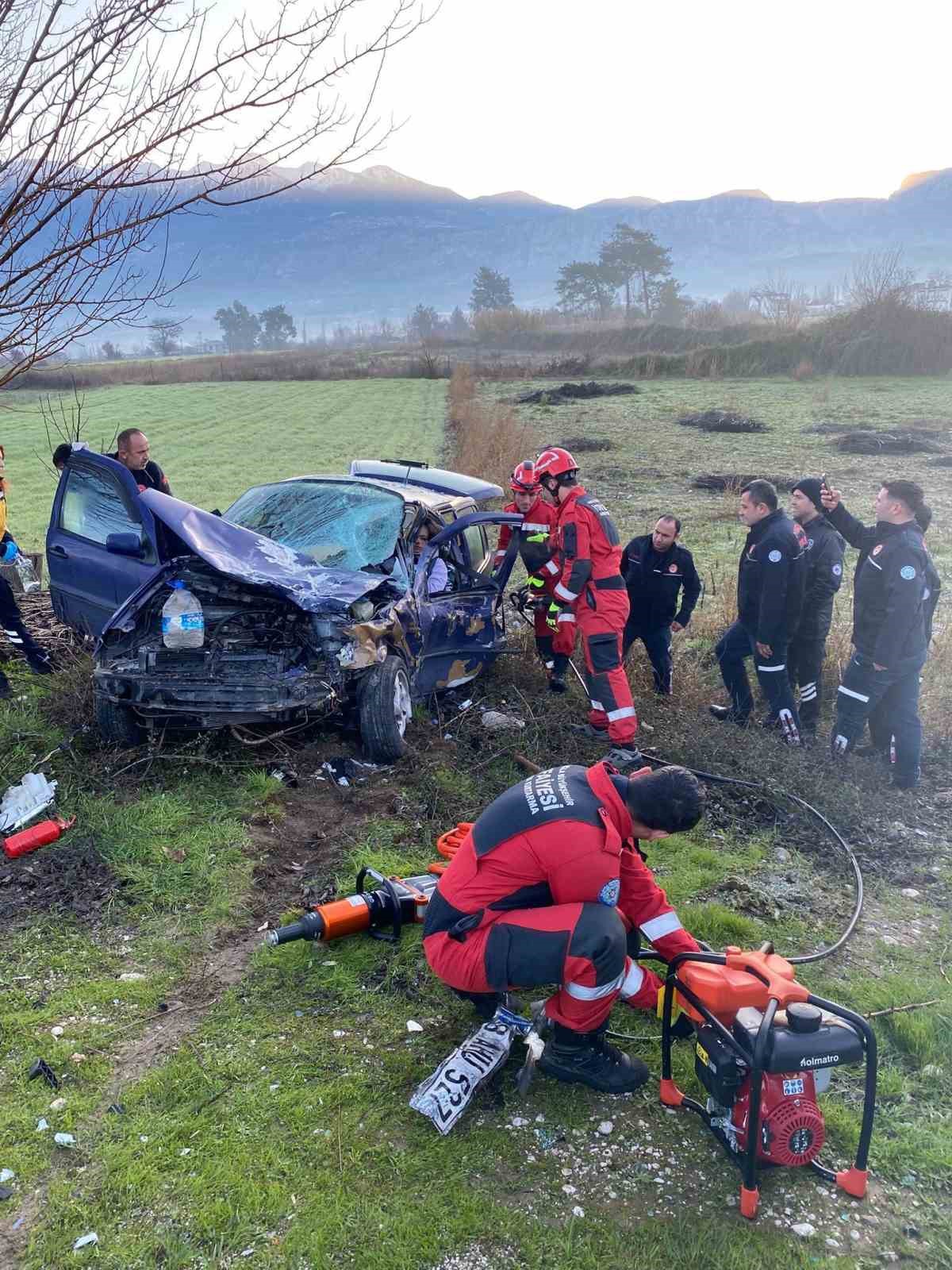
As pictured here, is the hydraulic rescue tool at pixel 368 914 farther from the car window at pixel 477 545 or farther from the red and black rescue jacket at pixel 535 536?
the car window at pixel 477 545

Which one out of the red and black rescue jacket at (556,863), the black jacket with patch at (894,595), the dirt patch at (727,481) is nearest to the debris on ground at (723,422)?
the dirt patch at (727,481)

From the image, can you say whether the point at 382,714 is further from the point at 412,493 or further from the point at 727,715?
the point at 727,715

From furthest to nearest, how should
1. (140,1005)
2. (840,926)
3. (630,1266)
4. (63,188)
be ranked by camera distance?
(840,926)
(140,1005)
(63,188)
(630,1266)

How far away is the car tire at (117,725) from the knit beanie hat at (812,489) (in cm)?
449

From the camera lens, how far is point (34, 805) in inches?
188

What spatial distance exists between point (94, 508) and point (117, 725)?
189 cm

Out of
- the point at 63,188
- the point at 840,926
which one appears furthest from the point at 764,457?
the point at 63,188

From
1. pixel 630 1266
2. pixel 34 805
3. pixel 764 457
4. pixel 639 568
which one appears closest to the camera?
pixel 630 1266

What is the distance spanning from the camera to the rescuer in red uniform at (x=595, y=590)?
5.77 meters

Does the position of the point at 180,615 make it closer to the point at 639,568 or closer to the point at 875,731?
the point at 639,568

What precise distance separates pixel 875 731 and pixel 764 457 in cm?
1412

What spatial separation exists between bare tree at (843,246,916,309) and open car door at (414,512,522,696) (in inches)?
1357

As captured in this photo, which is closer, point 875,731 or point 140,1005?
point 140,1005

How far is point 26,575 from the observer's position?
9102 millimetres
